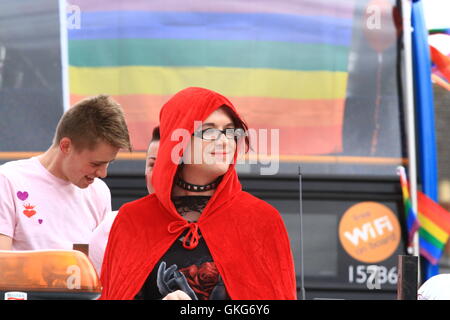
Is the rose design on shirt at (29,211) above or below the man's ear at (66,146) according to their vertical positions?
below

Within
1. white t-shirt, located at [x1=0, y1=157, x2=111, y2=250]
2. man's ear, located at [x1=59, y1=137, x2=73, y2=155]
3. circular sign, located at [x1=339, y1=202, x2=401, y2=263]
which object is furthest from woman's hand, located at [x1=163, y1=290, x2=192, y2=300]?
circular sign, located at [x1=339, y1=202, x2=401, y2=263]

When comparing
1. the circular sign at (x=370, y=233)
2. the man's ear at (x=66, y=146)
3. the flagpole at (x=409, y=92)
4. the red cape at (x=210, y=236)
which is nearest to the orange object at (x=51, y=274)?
the red cape at (x=210, y=236)

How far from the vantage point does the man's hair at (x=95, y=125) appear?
5.52ft

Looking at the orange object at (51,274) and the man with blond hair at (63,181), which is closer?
Result: the orange object at (51,274)

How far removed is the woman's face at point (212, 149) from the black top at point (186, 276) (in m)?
0.13

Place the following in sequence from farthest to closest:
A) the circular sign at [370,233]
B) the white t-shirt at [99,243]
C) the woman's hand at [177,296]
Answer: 1. the circular sign at [370,233]
2. the white t-shirt at [99,243]
3. the woman's hand at [177,296]

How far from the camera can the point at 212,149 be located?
131 centimetres

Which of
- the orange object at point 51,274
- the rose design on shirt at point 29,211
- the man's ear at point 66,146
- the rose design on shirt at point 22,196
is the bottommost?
the orange object at point 51,274

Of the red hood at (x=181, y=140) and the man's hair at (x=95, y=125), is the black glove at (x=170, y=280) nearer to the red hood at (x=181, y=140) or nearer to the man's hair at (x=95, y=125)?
the red hood at (x=181, y=140)

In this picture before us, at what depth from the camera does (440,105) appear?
254cm

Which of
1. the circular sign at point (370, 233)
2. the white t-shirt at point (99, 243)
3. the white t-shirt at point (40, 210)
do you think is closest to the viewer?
the white t-shirt at point (99, 243)

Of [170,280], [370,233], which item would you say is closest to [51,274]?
[170,280]
